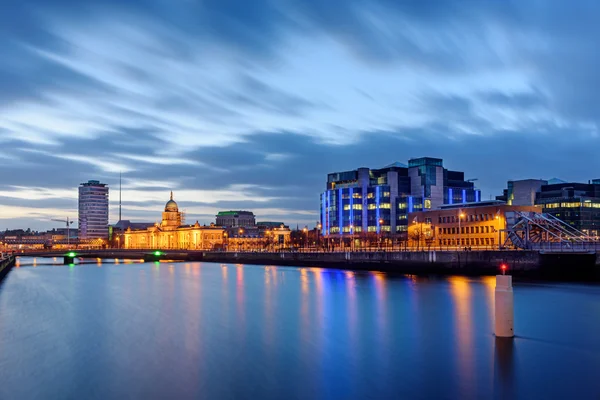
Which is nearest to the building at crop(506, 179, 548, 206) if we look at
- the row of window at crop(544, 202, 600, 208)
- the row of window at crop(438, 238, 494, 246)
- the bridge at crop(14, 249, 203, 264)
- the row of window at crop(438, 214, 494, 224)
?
the row of window at crop(544, 202, 600, 208)

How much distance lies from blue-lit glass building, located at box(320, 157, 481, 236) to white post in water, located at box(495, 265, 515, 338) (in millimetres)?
132283

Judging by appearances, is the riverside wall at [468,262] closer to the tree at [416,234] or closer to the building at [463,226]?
the building at [463,226]

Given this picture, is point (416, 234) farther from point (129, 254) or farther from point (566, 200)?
point (129, 254)

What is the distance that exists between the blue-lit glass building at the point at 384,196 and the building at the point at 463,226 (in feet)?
101

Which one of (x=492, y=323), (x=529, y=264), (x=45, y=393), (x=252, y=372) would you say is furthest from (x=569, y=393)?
(x=529, y=264)

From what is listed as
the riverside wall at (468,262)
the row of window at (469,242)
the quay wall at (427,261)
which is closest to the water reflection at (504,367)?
the riverside wall at (468,262)

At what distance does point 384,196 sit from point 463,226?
46587mm

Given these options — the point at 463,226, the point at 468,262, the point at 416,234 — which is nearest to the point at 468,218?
the point at 463,226

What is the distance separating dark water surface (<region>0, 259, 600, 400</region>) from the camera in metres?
24.7

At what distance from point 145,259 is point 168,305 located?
127 metres

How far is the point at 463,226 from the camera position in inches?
4948

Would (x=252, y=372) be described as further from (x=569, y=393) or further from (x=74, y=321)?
(x=74, y=321)

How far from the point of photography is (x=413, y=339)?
35.0m

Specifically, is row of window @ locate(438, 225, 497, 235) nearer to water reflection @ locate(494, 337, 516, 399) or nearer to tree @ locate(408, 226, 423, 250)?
tree @ locate(408, 226, 423, 250)
